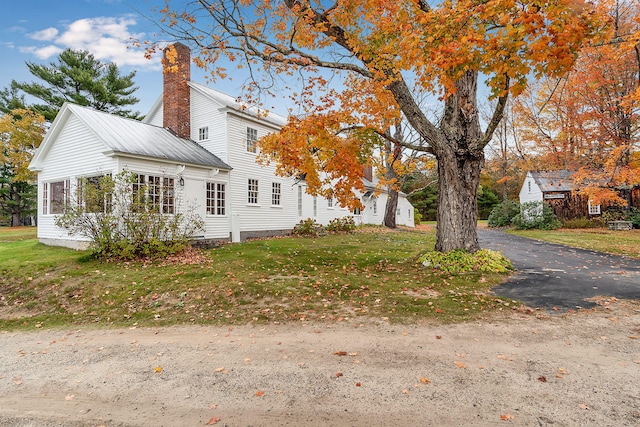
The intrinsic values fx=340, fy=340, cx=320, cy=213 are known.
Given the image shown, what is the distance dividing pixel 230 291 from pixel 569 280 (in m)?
7.55

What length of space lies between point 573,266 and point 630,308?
4126mm

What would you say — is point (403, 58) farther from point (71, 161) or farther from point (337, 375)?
point (71, 161)

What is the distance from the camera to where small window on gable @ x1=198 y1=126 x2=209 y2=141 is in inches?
645

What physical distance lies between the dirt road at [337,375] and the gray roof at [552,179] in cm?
2548

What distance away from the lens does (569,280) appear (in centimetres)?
769

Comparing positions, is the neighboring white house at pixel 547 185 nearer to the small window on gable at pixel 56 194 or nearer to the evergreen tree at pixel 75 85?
the small window on gable at pixel 56 194

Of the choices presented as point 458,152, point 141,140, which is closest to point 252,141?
point 141,140

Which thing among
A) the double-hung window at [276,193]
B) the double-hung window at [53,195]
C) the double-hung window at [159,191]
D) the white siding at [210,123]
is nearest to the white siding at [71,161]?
the double-hung window at [53,195]

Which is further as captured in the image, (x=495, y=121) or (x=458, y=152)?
(x=458, y=152)

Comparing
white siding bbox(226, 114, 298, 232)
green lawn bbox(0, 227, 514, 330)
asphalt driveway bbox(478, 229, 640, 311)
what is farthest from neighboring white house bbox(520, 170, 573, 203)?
green lawn bbox(0, 227, 514, 330)

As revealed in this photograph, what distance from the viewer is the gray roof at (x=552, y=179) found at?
26.5 metres

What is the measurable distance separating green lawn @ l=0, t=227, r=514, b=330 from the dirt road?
700 millimetres

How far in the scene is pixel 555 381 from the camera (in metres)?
3.39

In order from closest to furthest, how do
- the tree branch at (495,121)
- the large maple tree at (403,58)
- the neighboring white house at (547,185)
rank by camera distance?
the large maple tree at (403,58) → the tree branch at (495,121) → the neighboring white house at (547,185)
